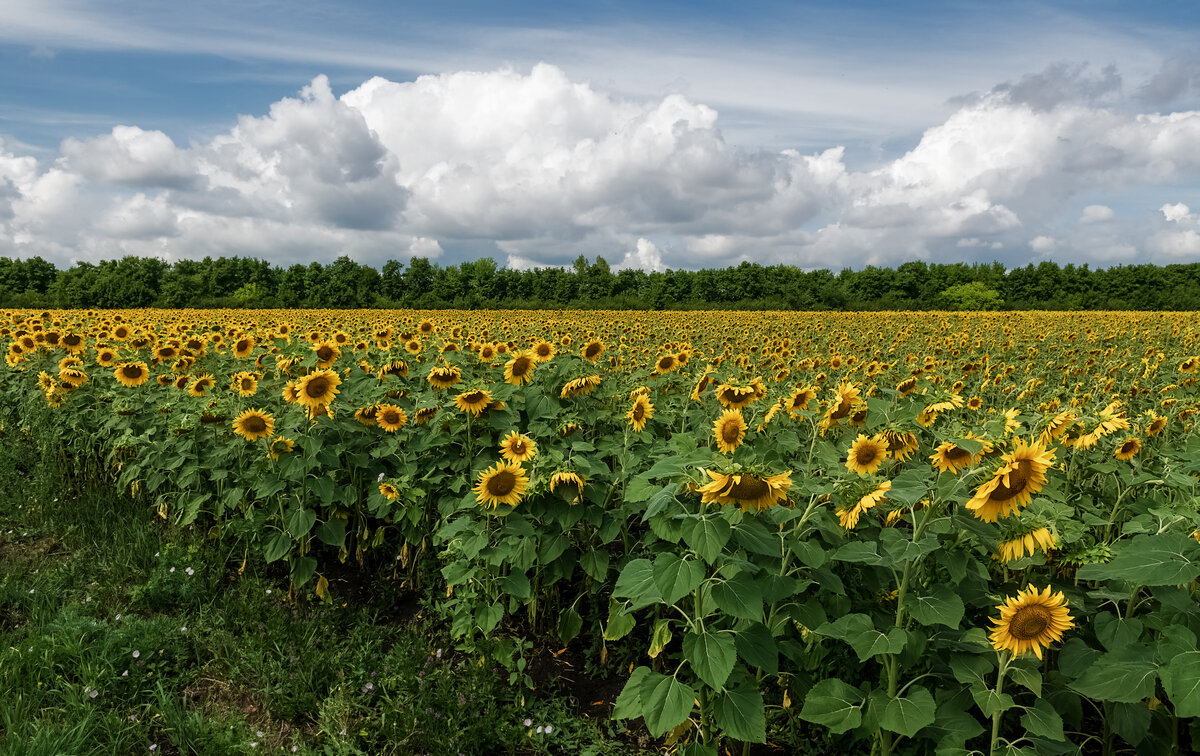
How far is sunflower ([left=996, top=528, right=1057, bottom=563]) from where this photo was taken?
8.05ft

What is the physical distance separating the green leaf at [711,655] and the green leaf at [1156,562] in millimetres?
1245

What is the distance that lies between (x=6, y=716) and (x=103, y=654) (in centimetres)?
52

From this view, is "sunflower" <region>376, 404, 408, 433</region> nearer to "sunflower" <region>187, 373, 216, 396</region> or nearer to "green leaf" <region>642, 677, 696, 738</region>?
"sunflower" <region>187, 373, 216, 396</region>

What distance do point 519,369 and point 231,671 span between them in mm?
2398

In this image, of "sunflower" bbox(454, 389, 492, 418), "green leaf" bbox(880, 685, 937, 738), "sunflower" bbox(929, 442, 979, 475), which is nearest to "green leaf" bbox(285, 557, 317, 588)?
"sunflower" bbox(454, 389, 492, 418)

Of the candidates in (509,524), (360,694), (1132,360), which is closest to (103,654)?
(360,694)

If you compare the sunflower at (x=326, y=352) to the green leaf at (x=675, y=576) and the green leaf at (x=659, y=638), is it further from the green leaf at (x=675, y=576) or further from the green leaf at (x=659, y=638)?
the green leaf at (x=675, y=576)

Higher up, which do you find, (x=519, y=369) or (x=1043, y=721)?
(x=519, y=369)

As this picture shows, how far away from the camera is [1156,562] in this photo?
86.5 inches

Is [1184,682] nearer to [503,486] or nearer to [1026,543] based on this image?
[1026,543]

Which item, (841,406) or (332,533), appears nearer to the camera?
(841,406)

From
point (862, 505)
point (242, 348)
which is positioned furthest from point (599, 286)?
point (862, 505)

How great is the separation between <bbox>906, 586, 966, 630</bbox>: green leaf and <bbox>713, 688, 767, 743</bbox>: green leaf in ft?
2.23

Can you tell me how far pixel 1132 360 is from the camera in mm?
10391
